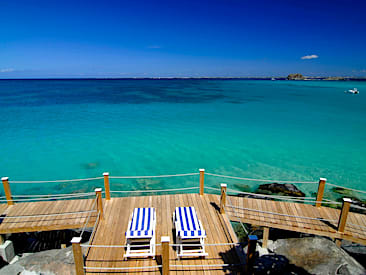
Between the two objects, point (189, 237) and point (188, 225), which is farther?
point (188, 225)

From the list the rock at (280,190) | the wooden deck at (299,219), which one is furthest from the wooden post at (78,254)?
the rock at (280,190)

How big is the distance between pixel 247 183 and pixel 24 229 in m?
11.9

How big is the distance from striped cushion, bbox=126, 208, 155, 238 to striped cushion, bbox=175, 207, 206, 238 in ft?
2.59

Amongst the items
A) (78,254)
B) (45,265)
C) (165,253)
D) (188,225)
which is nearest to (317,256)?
(188,225)

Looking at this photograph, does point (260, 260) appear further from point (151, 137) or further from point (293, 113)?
point (293, 113)

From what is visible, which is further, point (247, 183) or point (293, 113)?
point (293, 113)

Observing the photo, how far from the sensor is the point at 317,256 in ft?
25.7

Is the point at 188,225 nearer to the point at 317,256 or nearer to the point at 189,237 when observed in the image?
the point at 189,237

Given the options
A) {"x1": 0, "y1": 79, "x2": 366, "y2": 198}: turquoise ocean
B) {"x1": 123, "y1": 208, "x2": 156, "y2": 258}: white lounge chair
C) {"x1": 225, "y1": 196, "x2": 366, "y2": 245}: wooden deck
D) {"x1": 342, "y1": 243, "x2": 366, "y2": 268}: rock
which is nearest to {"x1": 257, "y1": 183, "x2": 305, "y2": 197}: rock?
{"x1": 0, "y1": 79, "x2": 366, "y2": 198}: turquoise ocean

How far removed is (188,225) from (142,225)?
1.30 meters

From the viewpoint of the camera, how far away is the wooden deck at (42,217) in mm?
8086

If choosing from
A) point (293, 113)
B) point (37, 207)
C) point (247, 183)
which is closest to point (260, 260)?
point (247, 183)

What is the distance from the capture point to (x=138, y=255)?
620cm

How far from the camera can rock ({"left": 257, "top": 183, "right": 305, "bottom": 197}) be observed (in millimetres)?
13109
